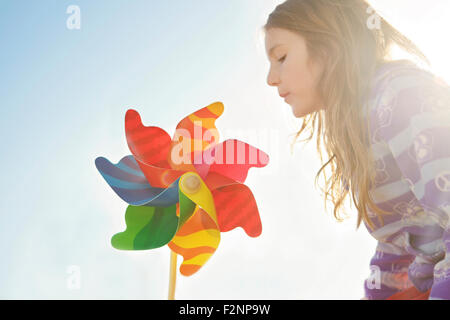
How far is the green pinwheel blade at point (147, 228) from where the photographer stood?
112cm

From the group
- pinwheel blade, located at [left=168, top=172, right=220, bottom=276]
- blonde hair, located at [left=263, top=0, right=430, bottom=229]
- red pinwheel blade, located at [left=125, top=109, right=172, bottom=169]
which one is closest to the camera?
blonde hair, located at [left=263, top=0, right=430, bottom=229]

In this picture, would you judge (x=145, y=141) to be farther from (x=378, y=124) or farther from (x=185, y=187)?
(x=378, y=124)

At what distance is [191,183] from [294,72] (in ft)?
1.38

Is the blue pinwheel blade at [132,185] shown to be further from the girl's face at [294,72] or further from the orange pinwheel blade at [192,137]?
the girl's face at [294,72]

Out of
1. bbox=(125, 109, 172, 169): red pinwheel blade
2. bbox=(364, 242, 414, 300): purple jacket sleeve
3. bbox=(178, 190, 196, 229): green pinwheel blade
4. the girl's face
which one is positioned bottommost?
bbox=(364, 242, 414, 300): purple jacket sleeve

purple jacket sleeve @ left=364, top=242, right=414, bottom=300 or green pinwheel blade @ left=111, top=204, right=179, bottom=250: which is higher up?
green pinwheel blade @ left=111, top=204, right=179, bottom=250

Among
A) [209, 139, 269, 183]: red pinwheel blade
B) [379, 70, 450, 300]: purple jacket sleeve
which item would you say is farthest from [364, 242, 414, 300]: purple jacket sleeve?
[209, 139, 269, 183]: red pinwheel blade

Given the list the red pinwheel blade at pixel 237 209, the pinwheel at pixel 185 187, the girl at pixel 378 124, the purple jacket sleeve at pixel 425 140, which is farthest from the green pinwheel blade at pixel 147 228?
the purple jacket sleeve at pixel 425 140

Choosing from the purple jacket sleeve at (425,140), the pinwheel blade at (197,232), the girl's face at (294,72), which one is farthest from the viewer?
the pinwheel blade at (197,232)

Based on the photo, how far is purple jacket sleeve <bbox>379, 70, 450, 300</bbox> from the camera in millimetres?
587

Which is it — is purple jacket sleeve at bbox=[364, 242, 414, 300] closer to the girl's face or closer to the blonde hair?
the blonde hair

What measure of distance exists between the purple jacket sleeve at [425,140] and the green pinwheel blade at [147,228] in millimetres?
648

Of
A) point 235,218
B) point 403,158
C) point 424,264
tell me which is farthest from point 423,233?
point 235,218

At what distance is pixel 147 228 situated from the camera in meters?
1.17
